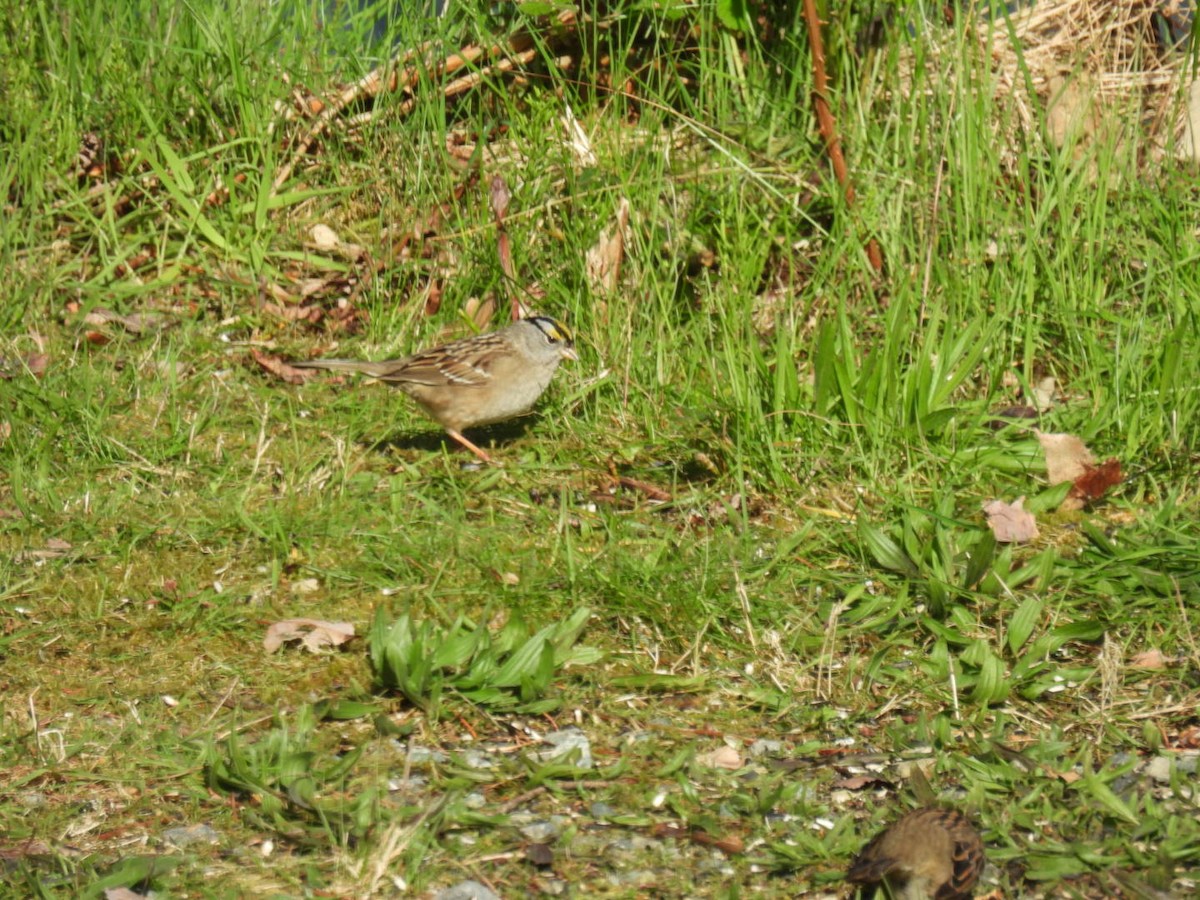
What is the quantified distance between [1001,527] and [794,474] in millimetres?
728

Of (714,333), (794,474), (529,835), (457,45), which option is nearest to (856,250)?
(714,333)

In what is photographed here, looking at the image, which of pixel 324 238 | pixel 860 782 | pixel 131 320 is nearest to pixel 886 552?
pixel 860 782

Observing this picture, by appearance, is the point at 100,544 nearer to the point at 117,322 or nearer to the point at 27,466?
the point at 27,466

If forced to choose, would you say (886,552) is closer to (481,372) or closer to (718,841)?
(718,841)

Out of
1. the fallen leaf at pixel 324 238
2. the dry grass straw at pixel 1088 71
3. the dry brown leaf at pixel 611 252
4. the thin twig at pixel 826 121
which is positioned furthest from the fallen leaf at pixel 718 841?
the fallen leaf at pixel 324 238

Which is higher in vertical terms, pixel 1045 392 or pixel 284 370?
pixel 1045 392

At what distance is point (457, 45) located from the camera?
7.05 meters

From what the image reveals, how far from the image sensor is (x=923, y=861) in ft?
10.5

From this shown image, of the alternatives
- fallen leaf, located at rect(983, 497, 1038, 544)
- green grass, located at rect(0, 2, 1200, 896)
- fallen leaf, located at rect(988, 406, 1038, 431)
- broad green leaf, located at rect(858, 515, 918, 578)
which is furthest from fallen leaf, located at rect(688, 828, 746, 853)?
fallen leaf, located at rect(988, 406, 1038, 431)

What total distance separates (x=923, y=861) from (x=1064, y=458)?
2.39 metres

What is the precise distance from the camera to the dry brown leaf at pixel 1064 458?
5.23 metres

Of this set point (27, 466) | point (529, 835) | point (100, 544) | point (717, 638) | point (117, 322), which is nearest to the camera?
point (529, 835)

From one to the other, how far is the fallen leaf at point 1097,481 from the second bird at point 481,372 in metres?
2.07

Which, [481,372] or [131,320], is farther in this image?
[131,320]
